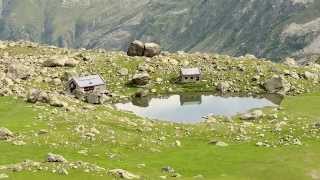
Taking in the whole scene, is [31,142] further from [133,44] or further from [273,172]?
[133,44]

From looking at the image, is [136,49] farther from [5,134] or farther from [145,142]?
[5,134]

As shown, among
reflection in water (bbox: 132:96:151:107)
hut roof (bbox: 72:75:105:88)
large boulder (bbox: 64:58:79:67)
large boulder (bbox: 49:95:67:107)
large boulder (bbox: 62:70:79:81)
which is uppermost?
large boulder (bbox: 64:58:79:67)

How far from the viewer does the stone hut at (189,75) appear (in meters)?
132

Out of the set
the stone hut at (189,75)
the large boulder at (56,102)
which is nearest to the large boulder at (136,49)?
the stone hut at (189,75)

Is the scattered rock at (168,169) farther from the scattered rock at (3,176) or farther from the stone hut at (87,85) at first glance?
the stone hut at (87,85)

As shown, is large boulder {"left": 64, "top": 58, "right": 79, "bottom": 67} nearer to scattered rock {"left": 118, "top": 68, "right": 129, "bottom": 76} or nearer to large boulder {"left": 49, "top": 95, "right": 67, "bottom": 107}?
scattered rock {"left": 118, "top": 68, "right": 129, "bottom": 76}

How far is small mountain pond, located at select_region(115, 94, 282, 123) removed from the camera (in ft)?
366

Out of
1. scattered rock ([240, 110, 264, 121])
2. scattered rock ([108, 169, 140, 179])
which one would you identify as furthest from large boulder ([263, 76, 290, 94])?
scattered rock ([108, 169, 140, 179])

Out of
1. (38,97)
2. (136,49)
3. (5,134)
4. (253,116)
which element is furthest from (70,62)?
(5,134)

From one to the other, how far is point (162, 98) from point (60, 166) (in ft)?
229

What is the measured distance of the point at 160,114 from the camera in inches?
4400

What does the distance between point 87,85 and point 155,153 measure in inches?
2028

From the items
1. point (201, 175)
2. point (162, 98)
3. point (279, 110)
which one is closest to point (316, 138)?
point (201, 175)

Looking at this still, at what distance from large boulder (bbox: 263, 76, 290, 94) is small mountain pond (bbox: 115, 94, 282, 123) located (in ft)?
6.38
